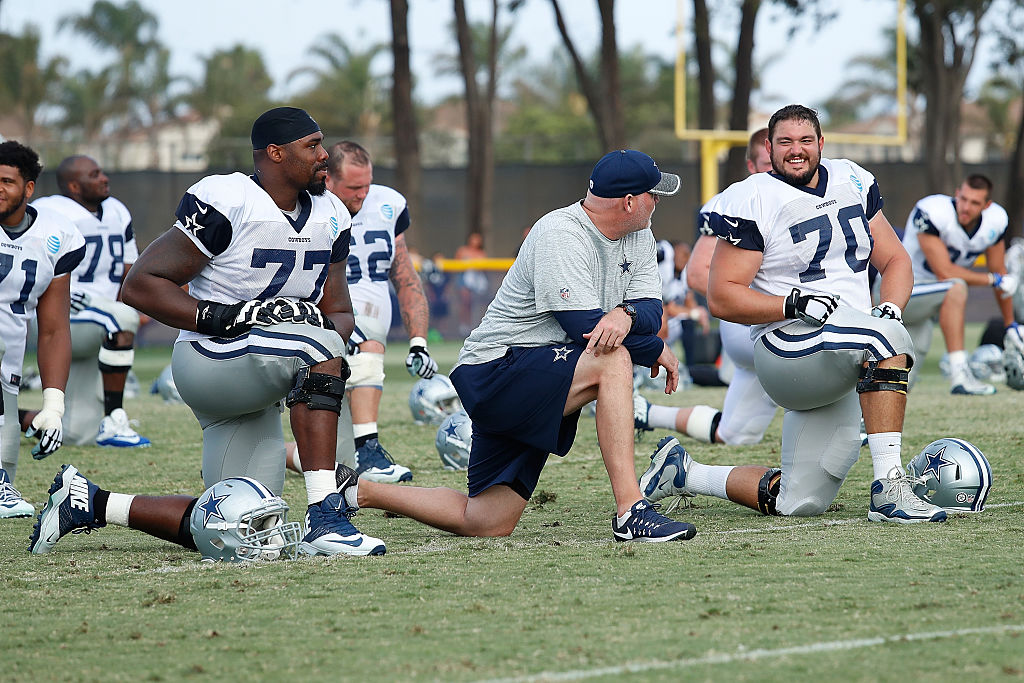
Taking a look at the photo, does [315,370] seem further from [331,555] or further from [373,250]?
[373,250]

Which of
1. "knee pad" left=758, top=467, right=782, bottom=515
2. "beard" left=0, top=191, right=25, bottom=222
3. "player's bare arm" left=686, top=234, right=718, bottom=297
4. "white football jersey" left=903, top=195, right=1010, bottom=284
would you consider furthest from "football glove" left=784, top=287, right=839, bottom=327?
"white football jersey" left=903, top=195, right=1010, bottom=284

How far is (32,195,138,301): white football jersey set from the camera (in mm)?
9172

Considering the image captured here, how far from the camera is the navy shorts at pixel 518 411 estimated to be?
5090 millimetres

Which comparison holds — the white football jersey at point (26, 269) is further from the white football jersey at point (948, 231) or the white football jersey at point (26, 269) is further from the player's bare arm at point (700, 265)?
the white football jersey at point (948, 231)

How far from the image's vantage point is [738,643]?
3541 mm

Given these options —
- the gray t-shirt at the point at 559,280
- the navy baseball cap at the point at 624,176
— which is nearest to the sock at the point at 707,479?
the gray t-shirt at the point at 559,280

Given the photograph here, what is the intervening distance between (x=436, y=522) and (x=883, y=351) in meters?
1.88

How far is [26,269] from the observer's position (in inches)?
238

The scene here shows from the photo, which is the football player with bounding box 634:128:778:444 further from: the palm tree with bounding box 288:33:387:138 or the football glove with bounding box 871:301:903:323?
the palm tree with bounding box 288:33:387:138

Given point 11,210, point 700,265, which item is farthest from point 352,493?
point 700,265

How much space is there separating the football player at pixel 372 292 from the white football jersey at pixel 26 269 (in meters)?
1.69

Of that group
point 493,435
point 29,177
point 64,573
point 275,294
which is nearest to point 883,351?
point 493,435

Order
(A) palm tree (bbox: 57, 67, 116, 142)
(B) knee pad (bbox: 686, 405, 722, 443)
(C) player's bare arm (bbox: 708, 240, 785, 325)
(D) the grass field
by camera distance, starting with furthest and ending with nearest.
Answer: (A) palm tree (bbox: 57, 67, 116, 142)
(B) knee pad (bbox: 686, 405, 722, 443)
(C) player's bare arm (bbox: 708, 240, 785, 325)
(D) the grass field

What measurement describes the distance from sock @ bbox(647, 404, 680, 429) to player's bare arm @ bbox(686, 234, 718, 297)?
1.03 meters
